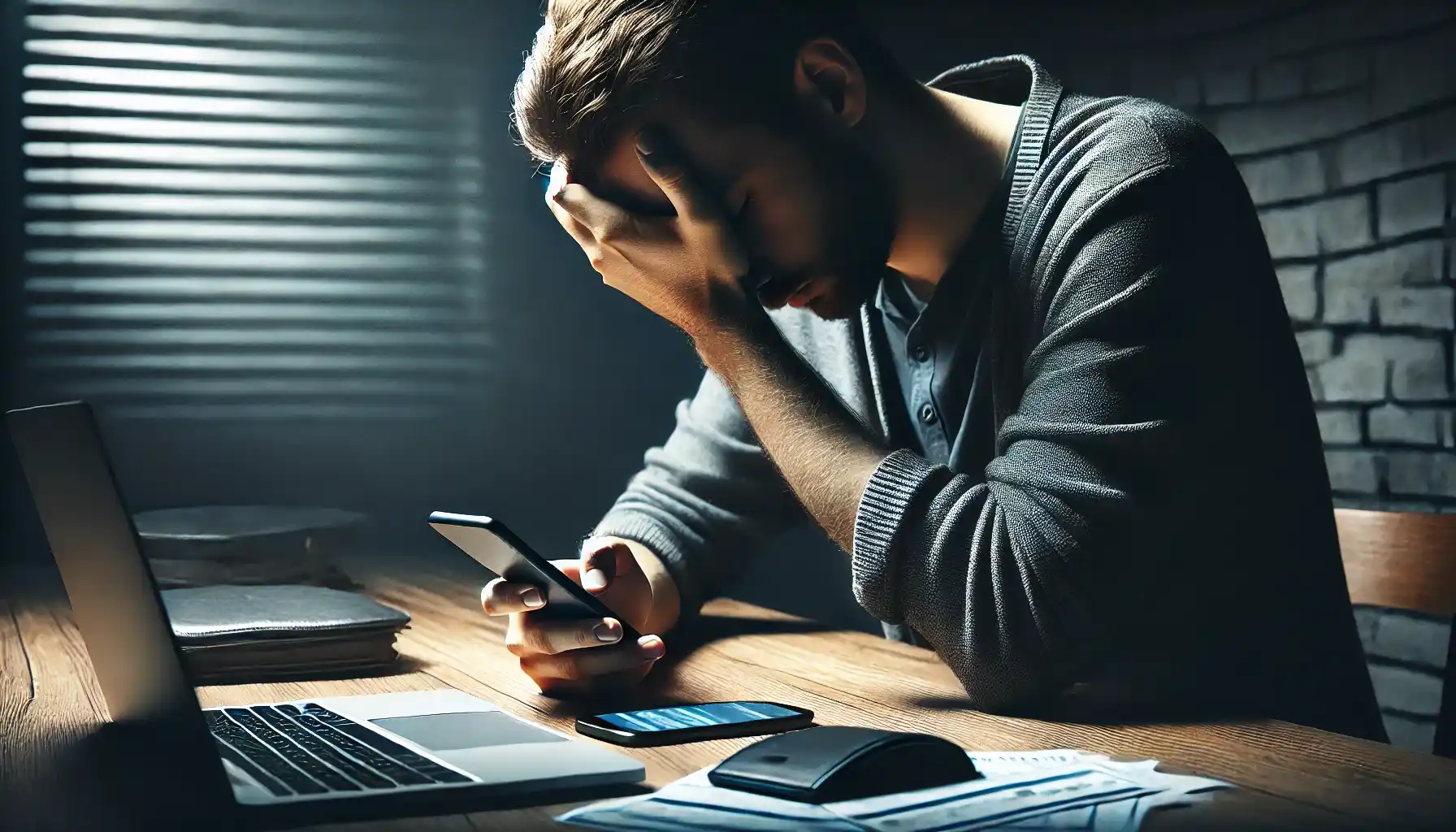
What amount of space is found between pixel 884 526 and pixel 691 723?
7.9 inches

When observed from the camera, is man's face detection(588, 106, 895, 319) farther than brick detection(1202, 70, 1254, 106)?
No

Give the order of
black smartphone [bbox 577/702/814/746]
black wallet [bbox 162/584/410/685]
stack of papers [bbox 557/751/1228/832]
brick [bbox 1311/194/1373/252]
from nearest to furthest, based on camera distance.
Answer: stack of papers [bbox 557/751/1228/832]
black smartphone [bbox 577/702/814/746]
black wallet [bbox 162/584/410/685]
brick [bbox 1311/194/1373/252]

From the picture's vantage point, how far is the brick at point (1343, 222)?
1.88 metres

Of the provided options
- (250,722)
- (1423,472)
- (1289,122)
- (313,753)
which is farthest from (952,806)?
(1289,122)

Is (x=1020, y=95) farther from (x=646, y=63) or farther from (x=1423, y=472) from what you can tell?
(x=1423, y=472)

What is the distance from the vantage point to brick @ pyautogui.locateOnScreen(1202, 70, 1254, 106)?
206 cm

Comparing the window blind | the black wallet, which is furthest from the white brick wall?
the black wallet

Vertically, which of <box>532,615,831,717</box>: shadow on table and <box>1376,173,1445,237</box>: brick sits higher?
<box>1376,173,1445,237</box>: brick

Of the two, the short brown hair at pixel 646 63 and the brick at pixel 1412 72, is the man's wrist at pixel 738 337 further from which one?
the brick at pixel 1412 72

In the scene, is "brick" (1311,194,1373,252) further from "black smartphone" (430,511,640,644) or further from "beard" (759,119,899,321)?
"black smartphone" (430,511,640,644)

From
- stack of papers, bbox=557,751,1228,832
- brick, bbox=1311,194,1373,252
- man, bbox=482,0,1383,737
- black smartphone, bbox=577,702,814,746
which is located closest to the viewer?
stack of papers, bbox=557,751,1228,832

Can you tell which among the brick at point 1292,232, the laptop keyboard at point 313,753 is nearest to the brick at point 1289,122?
the brick at point 1292,232

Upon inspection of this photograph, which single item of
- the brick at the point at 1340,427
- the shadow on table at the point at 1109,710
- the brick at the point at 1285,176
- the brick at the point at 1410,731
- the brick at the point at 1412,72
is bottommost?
the brick at the point at 1410,731

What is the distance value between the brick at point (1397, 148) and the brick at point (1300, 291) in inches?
5.5
